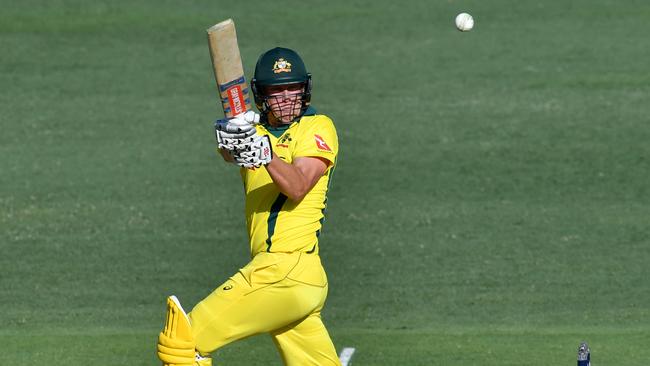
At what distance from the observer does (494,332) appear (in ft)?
36.5

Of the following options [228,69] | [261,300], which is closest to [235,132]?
[228,69]

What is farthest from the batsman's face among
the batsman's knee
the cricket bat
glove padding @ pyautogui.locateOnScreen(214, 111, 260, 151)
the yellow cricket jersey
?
the batsman's knee

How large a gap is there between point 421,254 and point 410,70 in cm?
656

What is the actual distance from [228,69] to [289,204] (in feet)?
2.64

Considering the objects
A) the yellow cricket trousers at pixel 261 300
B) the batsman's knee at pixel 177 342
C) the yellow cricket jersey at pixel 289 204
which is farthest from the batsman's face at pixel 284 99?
the batsman's knee at pixel 177 342

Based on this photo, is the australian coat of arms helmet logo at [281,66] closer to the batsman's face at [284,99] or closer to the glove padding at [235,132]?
the batsman's face at [284,99]

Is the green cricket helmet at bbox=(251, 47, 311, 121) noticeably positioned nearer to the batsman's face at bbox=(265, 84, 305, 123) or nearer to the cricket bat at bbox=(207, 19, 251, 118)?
the batsman's face at bbox=(265, 84, 305, 123)

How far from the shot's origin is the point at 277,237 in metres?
7.37

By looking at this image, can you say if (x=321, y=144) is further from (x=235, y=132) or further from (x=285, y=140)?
(x=235, y=132)

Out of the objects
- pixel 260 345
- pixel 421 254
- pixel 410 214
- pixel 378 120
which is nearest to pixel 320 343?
pixel 260 345

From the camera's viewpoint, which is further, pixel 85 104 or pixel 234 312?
pixel 85 104

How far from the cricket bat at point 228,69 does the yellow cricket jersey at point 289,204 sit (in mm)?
373

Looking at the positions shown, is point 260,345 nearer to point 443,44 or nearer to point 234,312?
point 234,312

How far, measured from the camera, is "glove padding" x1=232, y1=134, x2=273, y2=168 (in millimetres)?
6887
